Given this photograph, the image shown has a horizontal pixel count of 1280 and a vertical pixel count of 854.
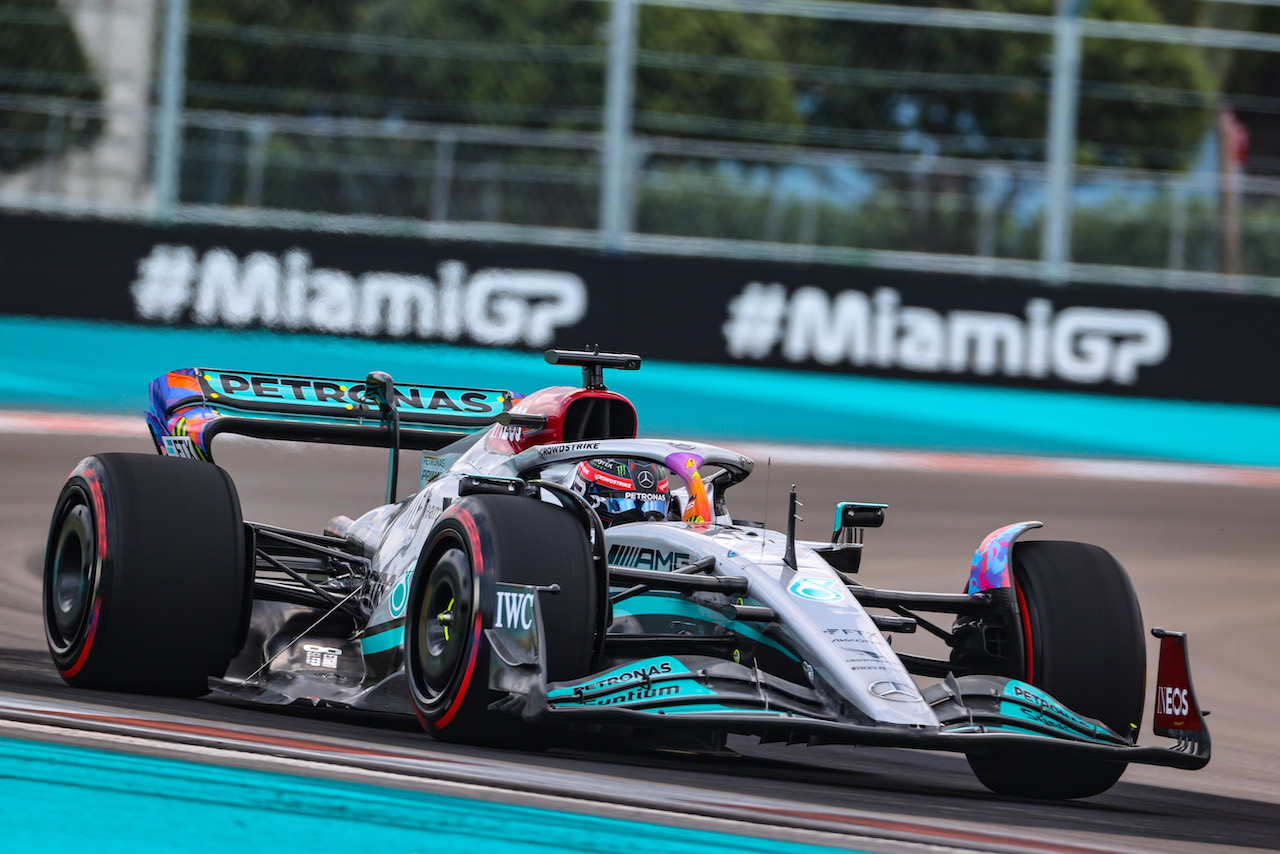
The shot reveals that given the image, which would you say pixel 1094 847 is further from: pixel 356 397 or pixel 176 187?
pixel 176 187

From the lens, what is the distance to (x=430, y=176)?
16359 mm

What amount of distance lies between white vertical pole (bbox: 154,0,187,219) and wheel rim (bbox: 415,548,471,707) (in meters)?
10.8

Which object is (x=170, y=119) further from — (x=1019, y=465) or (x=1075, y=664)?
(x=1075, y=664)

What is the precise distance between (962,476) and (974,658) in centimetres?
803

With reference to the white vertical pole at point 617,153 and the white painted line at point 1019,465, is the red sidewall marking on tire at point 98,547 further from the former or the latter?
the white vertical pole at point 617,153

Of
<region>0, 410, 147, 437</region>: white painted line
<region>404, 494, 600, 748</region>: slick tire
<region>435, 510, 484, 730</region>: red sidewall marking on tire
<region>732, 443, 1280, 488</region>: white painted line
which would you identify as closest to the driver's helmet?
<region>404, 494, 600, 748</region>: slick tire

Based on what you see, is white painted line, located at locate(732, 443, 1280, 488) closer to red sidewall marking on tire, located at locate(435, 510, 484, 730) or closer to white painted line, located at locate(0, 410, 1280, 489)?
white painted line, located at locate(0, 410, 1280, 489)

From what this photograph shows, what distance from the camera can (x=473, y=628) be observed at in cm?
532

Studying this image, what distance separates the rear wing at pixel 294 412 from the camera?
25.5ft

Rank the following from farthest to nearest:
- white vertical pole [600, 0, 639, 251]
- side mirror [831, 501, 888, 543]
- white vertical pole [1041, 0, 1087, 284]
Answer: white vertical pole [1041, 0, 1087, 284], white vertical pole [600, 0, 639, 251], side mirror [831, 501, 888, 543]

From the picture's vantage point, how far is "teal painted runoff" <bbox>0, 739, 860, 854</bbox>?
4117mm

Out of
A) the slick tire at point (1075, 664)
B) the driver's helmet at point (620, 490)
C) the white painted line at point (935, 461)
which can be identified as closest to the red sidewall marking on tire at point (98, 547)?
the driver's helmet at point (620, 490)

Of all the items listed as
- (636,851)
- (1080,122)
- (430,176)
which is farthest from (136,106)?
(1080,122)

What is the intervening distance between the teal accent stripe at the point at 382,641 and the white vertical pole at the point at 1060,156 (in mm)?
11140
